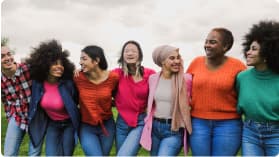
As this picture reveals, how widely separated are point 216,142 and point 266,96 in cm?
83

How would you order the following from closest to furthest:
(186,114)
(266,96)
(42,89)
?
1. (266,96)
2. (186,114)
3. (42,89)

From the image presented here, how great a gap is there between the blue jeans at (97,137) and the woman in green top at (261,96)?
68.7 inches

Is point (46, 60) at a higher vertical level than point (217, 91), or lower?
higher

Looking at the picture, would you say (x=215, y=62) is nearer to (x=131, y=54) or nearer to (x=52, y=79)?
(x=131, y=54)

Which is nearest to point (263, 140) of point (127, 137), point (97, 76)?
point (127, 137)

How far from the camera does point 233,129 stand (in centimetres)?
525

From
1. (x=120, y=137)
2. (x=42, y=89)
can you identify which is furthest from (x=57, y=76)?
(x=120, y=137)

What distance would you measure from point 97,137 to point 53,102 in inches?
29.2

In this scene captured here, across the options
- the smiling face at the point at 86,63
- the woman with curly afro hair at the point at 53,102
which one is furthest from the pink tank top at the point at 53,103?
the smiling face at the point at 86,63

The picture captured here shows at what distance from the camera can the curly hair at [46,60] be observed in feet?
19.2

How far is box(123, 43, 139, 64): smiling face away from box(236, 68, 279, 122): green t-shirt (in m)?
1.43

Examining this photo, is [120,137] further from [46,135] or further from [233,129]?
[233,129]

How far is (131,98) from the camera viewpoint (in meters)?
5.73

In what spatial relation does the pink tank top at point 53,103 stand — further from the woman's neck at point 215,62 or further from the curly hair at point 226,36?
the curly hair at point 226,36
